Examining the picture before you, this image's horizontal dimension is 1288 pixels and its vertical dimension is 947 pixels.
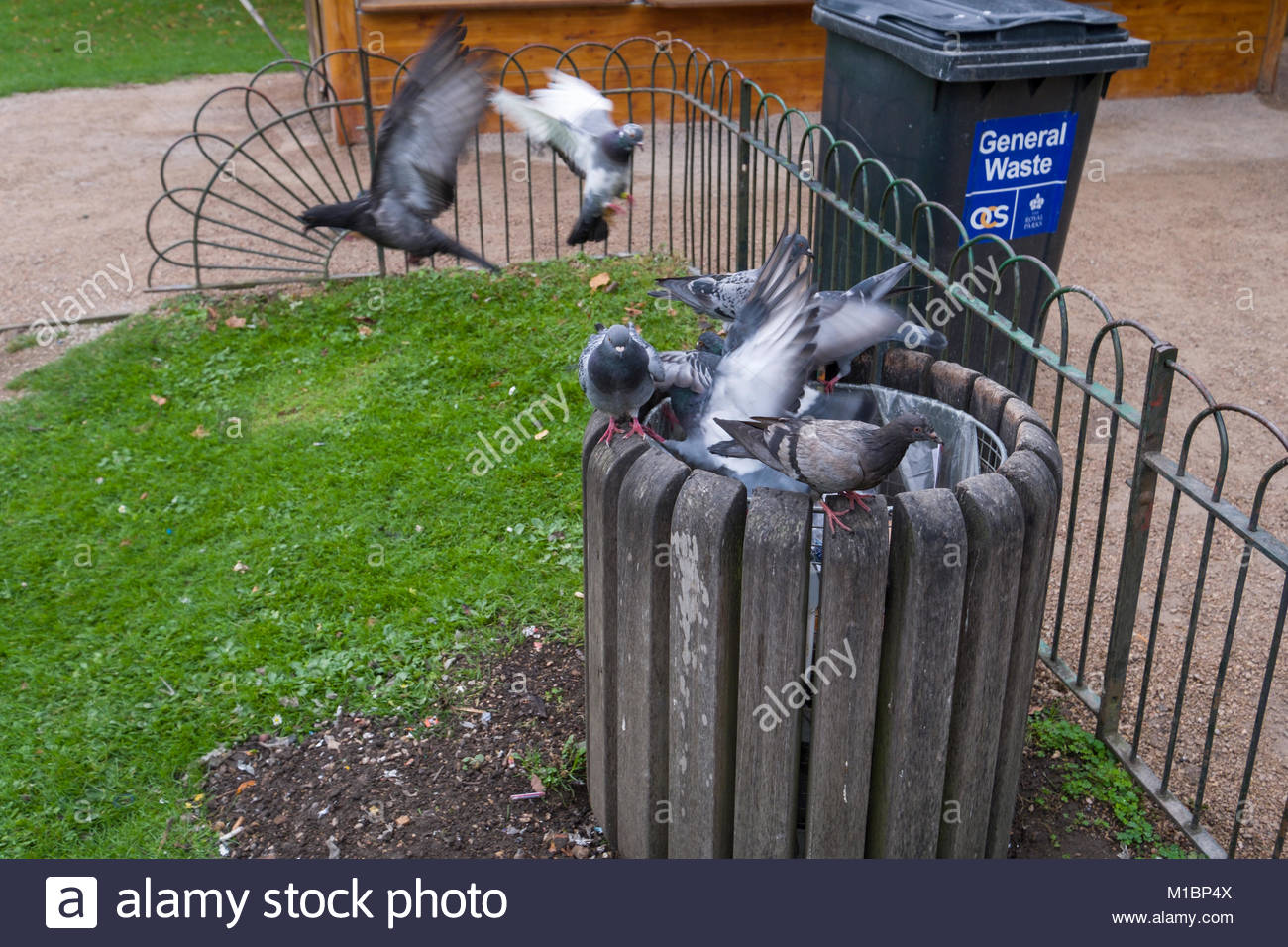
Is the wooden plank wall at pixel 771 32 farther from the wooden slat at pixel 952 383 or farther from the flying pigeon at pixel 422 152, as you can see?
the wooden slat at pixel 952 383

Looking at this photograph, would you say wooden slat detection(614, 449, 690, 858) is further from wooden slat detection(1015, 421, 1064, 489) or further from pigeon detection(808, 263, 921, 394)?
wooden slat detection(1015, 421, 1064, 489)

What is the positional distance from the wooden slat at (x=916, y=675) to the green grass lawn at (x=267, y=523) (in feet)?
5.61

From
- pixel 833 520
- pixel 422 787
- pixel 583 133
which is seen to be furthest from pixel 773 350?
pixel 583 133

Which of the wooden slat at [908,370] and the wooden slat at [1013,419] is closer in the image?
the wooden slat at [1013,419]

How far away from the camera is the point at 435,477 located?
16.8 feet

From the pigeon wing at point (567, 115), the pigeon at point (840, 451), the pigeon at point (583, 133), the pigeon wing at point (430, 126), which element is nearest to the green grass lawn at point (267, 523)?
the pigeon at point (583, 133)

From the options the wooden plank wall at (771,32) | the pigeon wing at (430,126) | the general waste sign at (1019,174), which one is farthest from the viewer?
the wooden plank wall at (771,32)

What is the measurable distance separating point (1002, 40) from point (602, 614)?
3.26m

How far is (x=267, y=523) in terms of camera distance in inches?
191

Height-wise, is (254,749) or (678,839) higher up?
(678,839)

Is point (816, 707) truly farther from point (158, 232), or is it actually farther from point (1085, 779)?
point (158, 232)

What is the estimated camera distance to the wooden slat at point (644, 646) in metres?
2.61
